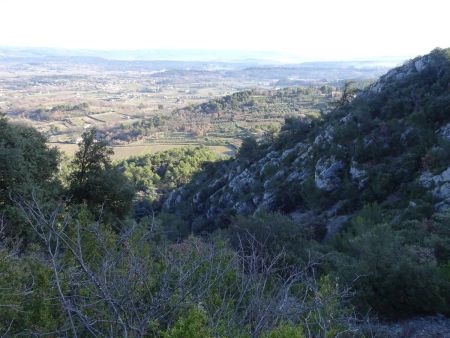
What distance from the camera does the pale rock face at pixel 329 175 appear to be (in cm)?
2258

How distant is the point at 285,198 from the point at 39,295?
769 inches

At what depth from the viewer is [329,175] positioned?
22922 millimetres

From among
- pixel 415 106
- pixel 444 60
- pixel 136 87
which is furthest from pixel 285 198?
pixel 136 87

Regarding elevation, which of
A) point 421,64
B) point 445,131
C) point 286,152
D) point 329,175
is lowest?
point 286,152

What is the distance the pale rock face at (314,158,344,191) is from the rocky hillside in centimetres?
5

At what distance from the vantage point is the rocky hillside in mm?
18455

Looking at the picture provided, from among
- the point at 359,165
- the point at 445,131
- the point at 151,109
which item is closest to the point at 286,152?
the point at 359,165

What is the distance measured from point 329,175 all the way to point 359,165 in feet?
→ 5.43

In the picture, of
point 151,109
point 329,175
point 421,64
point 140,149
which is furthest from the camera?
point 151,109

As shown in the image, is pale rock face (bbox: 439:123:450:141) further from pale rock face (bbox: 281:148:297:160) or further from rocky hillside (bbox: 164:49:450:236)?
pale rock face (bbox: 281:148:297:160)

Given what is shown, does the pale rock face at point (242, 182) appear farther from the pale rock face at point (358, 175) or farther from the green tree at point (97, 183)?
the green tree at point (97, 183)

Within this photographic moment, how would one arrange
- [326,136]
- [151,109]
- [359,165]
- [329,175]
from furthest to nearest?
[151,109], [326,136], [329,175], [359,165]

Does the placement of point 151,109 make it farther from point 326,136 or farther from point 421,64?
point 326,136

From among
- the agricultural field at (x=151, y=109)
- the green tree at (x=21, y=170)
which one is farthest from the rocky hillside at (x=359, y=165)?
the agricultural field at (x=151, y=109)
